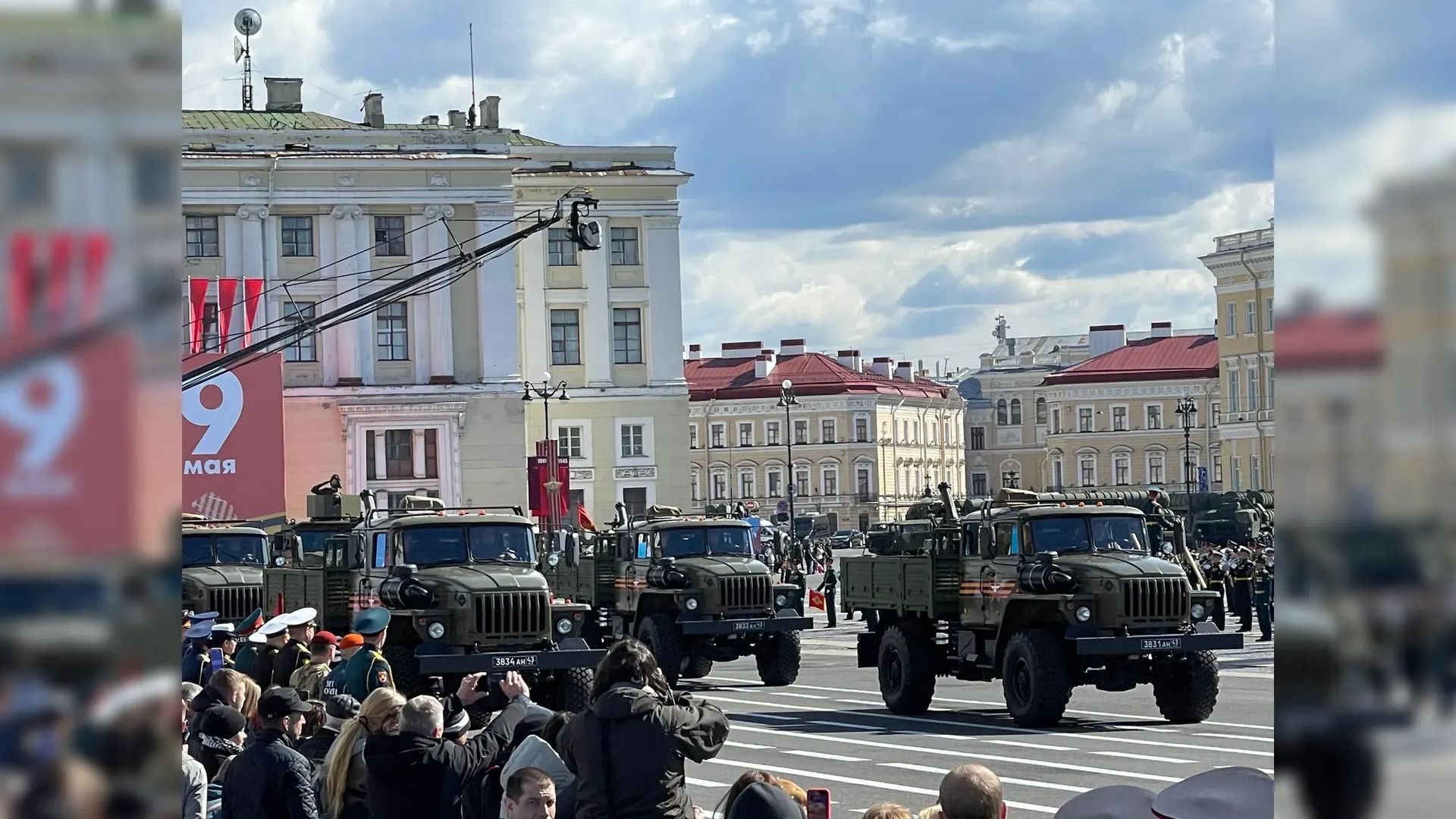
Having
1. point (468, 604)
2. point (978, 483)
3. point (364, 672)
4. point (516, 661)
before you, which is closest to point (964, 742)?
point (516, 661)

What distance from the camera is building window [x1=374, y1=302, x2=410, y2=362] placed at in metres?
68.7

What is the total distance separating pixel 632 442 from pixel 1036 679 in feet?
183

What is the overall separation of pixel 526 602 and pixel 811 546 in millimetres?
66085

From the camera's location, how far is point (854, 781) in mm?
16250

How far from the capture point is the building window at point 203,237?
66250 millimetres

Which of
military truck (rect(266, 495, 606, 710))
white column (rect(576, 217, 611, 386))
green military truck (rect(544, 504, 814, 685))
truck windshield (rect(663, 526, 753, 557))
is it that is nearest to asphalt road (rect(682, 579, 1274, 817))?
green military truck (rect(544, 504, 814, 685))

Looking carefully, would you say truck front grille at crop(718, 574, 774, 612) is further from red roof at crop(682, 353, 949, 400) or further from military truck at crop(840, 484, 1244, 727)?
red roof at crop(682, 353, 949, 400)

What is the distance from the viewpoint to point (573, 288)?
245 ft

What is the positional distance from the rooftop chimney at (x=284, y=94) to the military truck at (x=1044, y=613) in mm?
57460

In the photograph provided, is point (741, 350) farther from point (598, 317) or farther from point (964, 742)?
point (964, 742)

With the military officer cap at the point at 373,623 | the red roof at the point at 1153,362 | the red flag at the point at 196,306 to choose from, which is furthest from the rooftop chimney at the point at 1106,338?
the military officer cap at the point at 373,623

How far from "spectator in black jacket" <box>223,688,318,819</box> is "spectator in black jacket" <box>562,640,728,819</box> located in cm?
103

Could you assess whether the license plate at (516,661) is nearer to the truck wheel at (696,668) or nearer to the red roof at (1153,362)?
the truck wheel at (696,668)

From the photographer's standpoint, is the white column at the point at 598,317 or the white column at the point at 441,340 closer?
the white column at the point at 441,340
